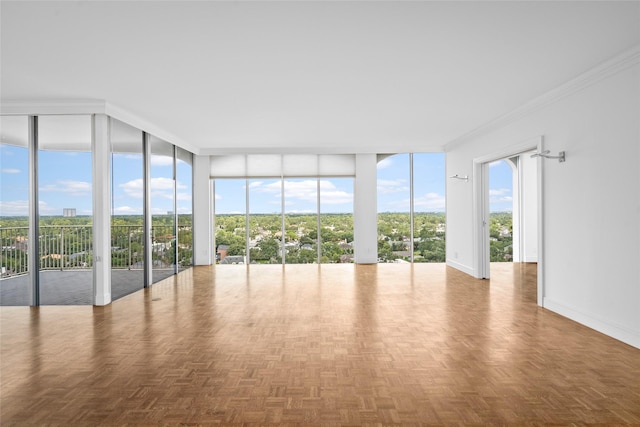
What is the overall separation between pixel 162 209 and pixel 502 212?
8.24 m

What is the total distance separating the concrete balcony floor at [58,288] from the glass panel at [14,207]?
1cm

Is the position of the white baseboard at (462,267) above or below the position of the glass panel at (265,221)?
below

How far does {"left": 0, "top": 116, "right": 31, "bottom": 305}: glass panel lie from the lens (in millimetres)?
5313

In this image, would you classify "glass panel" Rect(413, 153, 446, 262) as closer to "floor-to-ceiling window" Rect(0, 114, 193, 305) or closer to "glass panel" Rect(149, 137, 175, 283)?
"glass panel" Rect(149, 137, 175, 283)

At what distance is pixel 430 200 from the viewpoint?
9.49 meters

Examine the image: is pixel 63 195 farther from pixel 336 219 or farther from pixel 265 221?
pixel 336 219

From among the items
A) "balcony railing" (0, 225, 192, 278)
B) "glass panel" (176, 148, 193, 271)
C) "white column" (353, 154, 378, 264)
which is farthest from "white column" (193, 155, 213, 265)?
"white column" (353, 154, 378, 264)

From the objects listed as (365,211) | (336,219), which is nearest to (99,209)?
(336,219)

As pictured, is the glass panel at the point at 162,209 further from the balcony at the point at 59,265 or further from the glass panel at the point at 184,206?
the balcony at the point at 59,265

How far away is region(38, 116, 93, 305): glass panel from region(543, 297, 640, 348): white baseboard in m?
6.52

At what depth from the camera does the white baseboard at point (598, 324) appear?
3.71 metres

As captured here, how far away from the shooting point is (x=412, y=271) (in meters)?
8.29

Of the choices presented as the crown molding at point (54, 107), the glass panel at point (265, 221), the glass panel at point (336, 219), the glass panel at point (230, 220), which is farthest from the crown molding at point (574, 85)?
the crown molding at point (54, 107)

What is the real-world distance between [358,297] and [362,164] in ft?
14.7
